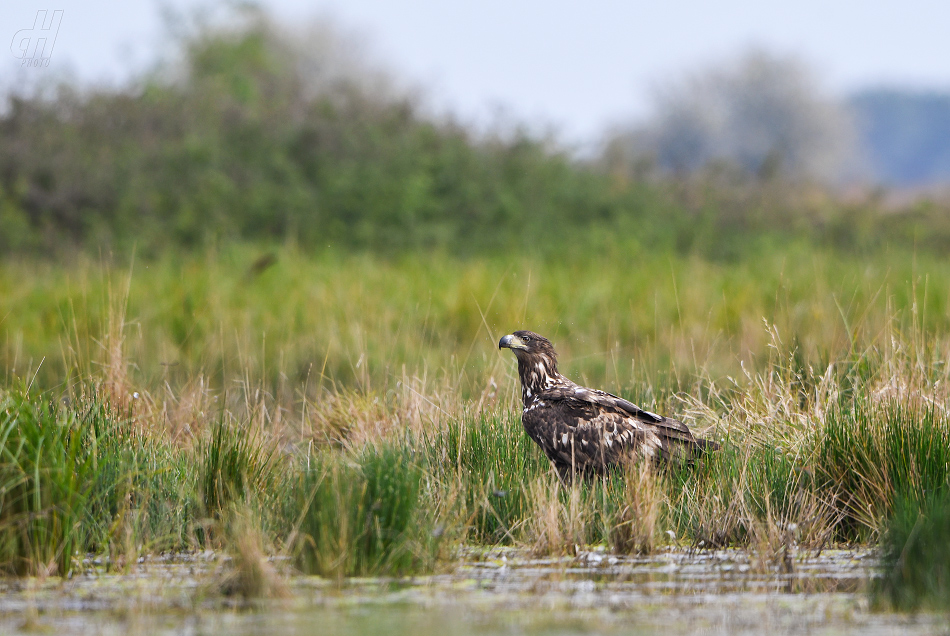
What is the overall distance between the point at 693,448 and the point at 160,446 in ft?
11.1

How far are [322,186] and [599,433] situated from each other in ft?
49.0

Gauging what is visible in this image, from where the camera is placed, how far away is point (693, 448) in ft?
21.5

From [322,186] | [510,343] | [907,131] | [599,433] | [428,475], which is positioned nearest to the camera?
[428,475]

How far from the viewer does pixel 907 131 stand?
6767 inches

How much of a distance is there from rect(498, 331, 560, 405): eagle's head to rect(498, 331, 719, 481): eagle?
35 cm

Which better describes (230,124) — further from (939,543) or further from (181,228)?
(939,543)

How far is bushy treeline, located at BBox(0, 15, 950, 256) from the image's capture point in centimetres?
1906

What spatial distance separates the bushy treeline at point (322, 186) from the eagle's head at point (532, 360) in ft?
38.0

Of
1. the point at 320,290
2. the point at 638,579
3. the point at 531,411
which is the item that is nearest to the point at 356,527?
the point at 638,579

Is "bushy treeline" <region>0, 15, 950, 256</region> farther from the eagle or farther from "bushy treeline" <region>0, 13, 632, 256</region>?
the eagle

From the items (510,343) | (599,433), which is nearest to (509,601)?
(599,433)

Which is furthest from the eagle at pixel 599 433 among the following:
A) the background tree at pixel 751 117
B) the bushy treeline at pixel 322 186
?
the background tree at pixel 751 117

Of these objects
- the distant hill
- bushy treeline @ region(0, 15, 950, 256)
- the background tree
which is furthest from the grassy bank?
the distant hill

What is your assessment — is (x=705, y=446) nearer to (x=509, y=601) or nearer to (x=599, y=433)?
(x=599, y=433)
